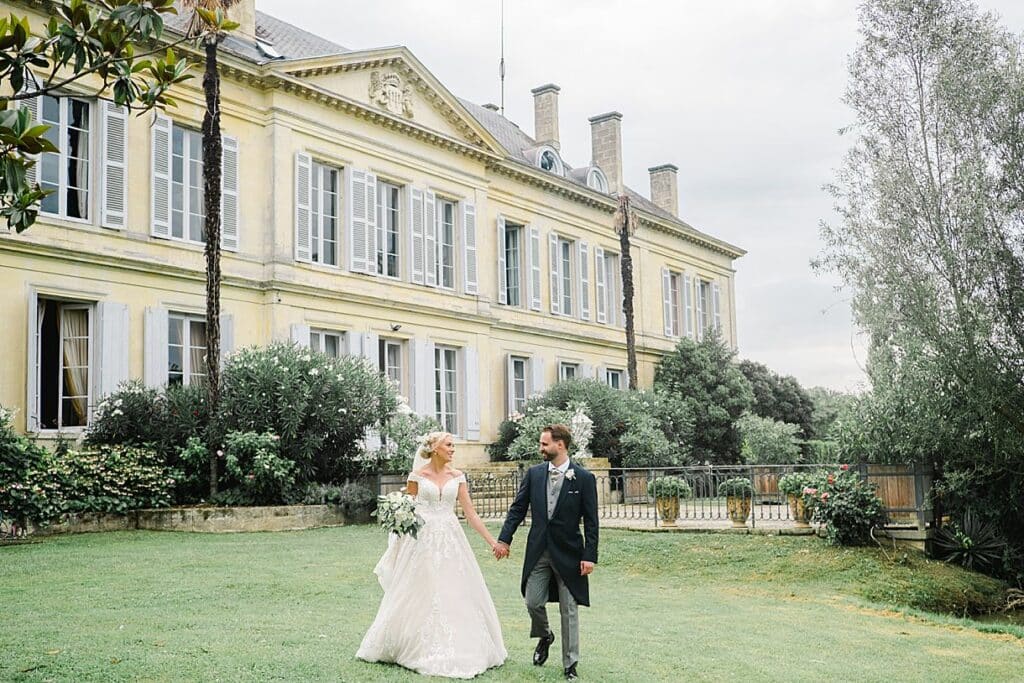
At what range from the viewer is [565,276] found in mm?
31703

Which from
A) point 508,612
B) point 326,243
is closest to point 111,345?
point 326,243

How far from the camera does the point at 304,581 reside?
11297mm

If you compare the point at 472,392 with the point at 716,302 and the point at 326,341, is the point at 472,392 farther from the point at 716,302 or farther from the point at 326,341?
the point at 716,302

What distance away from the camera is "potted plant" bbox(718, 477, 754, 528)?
52.5ft

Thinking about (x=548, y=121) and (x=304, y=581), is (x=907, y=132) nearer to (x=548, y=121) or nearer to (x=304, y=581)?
(x=304, y=581)

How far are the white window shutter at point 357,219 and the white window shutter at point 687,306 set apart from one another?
16.9 meters

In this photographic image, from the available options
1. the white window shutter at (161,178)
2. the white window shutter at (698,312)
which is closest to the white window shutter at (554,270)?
the white window shutter at (698,312)

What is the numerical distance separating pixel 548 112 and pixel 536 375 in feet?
30.4

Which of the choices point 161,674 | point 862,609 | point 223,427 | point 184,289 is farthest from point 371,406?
point 161,674

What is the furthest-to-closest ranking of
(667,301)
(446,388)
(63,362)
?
(667,301), (446,388), (63,362)

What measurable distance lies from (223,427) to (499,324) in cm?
1177

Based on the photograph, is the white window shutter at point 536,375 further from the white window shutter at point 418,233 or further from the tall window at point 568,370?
→ the white window shutter at point 418,233

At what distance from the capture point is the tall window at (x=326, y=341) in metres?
22.3

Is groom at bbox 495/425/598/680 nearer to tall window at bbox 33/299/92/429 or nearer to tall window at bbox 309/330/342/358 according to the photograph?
tall window at bbox 33/299/92/429
